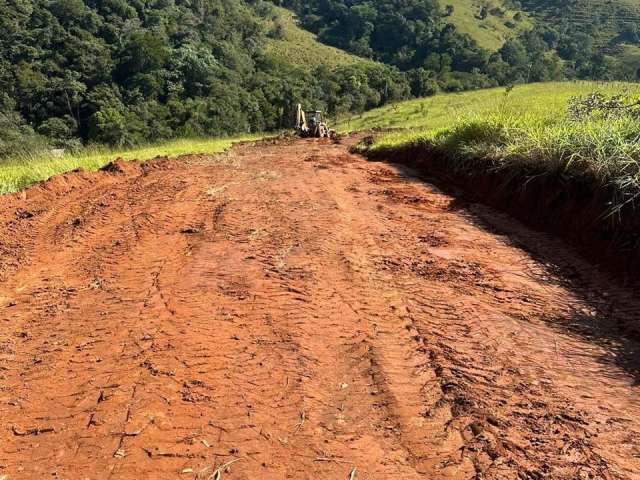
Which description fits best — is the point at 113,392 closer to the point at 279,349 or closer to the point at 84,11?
the point at 279,349

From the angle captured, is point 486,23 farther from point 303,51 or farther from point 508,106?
point 508,106

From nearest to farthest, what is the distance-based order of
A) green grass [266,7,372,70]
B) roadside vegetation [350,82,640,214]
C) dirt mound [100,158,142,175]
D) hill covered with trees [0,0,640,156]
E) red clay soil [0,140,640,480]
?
1. red clay soil [0,140,640,480]
2. roadside vegetation [350,82,640,214]
3. dirt mound [100,158,142,175]
4. hill covered with trees [0,0,640,156]
5. green grass [266,7,372,70]

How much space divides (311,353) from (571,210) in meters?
3.55

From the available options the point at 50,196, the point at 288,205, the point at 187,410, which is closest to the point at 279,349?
the point at 187,410

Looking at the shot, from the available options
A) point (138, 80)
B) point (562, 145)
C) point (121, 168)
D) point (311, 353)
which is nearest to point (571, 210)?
point (562, 145)

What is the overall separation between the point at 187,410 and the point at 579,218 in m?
4.23

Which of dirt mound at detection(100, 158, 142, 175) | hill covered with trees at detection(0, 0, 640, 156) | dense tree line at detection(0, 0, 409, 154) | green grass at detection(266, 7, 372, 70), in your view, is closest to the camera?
dirt mound at detection(100, 158, 142, 175)

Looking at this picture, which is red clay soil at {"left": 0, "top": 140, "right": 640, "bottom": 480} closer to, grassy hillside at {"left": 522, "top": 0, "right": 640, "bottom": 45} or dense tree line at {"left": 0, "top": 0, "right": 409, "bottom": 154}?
dense tree line at {"left": 0, "top": 0, "right": 409, "bottom": 154}

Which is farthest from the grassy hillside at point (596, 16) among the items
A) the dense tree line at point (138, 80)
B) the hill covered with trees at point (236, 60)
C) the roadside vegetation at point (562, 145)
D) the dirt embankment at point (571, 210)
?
the dirt embankment at point (571, 210)

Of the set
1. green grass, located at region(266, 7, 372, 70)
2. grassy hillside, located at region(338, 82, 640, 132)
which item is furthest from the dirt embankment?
green grass, located at region(266, 7, 372, 70)

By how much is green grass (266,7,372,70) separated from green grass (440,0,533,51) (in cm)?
2062

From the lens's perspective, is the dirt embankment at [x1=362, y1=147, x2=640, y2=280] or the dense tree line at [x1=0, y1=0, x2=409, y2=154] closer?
the dirt embankment at [x1=362, y1=147, x2=640, y2=280]

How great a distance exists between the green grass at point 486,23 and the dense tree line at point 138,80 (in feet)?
114

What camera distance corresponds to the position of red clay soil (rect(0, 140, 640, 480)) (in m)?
2.21
